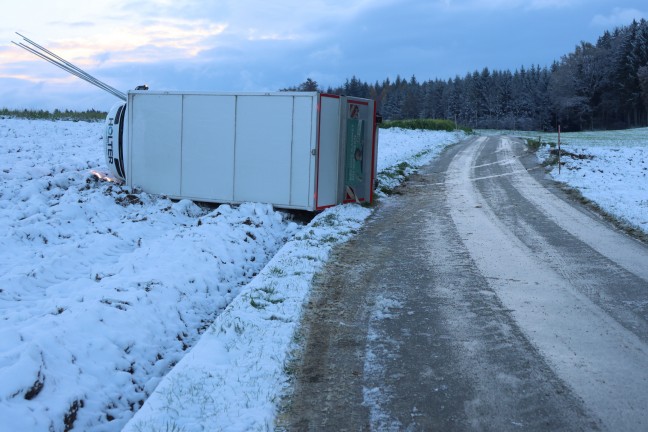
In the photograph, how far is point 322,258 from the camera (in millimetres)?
9273

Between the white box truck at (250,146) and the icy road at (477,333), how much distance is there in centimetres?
239

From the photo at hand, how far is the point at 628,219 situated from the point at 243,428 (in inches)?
430

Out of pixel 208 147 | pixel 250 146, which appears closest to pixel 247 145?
pixel 250 146

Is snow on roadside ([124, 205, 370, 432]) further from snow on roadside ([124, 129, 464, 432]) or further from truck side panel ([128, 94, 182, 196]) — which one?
truck side panel ([128, 94, 182, 196])

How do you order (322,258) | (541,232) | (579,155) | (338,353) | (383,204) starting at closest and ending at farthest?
1. (338,353)
2. (322,258)
3. (541,232)
4. (383,204)
5. (579,155)

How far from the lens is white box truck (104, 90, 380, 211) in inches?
510

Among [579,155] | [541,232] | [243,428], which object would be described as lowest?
[243,428]

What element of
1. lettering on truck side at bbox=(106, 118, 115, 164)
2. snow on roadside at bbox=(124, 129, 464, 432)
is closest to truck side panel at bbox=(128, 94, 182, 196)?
lettering on truck side at bbox=(106, 118, 115, 164)

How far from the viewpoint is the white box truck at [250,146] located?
12961mm

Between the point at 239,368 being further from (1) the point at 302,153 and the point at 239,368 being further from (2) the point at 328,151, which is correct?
(2) the point at 328,151

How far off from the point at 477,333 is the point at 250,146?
8.48 meters

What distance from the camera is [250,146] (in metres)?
13.4

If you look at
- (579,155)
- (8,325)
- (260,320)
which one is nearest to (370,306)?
(260,320)

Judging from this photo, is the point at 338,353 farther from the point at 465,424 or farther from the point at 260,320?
the point at 465,424
